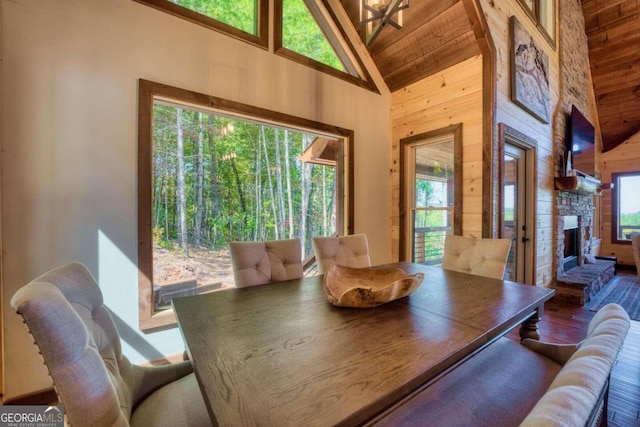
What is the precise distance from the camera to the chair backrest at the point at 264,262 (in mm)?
1768

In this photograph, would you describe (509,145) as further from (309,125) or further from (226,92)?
(226,92)

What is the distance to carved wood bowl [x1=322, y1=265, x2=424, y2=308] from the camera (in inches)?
48.6

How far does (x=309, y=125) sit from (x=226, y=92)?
900 mm

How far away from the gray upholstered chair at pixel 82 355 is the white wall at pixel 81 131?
1.14 m

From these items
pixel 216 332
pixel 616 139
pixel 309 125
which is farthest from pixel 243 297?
pixel 616 139

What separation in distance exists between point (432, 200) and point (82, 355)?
3412 millimetres

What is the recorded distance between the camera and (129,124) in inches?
78.7

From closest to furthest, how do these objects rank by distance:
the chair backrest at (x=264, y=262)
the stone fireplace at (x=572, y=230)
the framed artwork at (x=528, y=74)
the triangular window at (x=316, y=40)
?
the chair backrest at (x=264, y=262) < the triangular window at (x=316, y=40) < the framed artwork at (x=528, y=74) < the stone fireplace at (x=572, y=230)

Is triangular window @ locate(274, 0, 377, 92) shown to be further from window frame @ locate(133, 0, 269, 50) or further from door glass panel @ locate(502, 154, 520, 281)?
door glass panel @ locate(502, 154, 520, 281)

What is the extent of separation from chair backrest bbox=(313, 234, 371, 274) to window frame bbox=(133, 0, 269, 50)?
2023 millimetres

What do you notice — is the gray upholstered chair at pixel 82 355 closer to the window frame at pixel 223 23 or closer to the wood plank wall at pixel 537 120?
the window frame at pixel 223 23

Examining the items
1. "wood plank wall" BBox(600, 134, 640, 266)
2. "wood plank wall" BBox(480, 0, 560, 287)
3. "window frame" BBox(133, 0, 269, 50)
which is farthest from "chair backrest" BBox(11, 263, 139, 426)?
"wood plank wall" BBox(600, 134, 640, 266)

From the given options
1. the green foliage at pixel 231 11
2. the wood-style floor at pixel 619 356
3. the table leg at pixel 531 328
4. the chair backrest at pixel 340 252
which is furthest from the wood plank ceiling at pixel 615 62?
the chair backrest at pixel 340 252

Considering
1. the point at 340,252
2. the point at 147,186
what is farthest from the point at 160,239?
the point at 340,252
